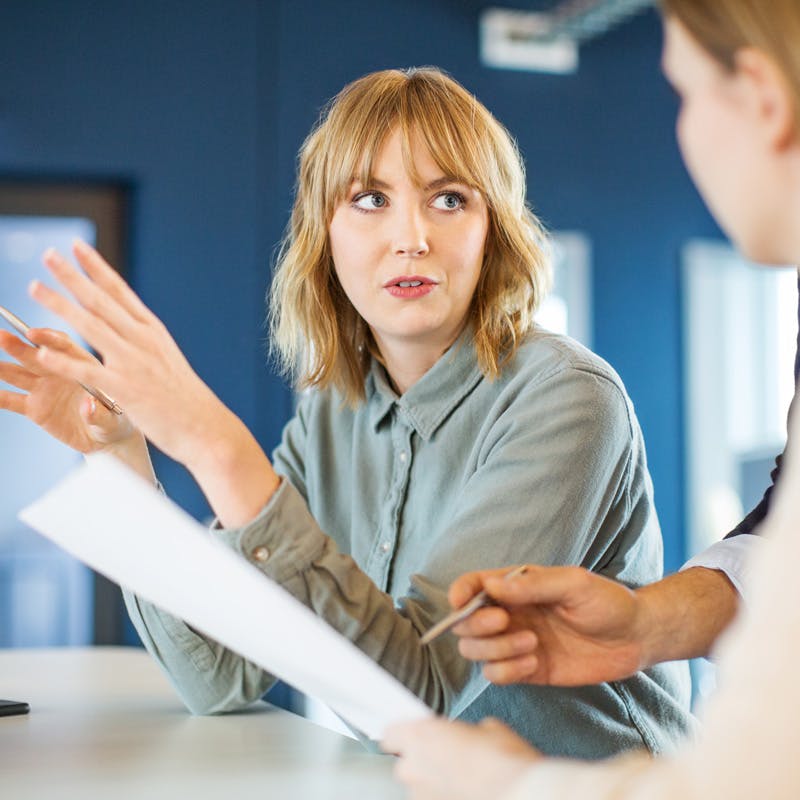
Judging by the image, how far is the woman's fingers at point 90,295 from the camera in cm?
98

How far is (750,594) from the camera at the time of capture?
759 millimetres

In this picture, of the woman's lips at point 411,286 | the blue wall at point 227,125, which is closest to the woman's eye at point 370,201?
the woman's lips at point 411,286

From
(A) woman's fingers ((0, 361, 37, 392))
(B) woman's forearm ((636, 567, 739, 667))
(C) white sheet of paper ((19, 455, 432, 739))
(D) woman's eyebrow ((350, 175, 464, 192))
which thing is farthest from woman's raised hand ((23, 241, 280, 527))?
→ (D) woman's eyebrow ((350, 175, 464, 192))

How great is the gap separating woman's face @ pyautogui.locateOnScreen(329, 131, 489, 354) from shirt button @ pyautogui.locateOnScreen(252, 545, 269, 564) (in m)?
0.52

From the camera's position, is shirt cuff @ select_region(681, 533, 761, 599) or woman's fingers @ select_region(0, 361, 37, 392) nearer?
shirt cuff @ select_region(681, 533, 761, 599)

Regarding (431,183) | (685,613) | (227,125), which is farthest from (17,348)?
(227,125)

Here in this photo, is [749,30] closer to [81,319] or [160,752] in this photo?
[81,319]

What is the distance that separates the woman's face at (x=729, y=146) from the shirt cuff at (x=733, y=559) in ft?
1.93

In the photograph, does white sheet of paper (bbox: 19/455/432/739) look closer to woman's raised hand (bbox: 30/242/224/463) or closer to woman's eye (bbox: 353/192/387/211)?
woman's raised hand (bbox: 30/242/224/463)

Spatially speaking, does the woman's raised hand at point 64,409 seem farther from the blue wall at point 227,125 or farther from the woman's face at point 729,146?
the blue wall at point 227,125

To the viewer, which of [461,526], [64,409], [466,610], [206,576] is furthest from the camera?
[64,409]

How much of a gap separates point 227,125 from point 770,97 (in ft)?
13.6

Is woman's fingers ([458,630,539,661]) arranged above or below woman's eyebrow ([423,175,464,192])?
below

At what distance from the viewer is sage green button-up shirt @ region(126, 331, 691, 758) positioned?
4.12ft
